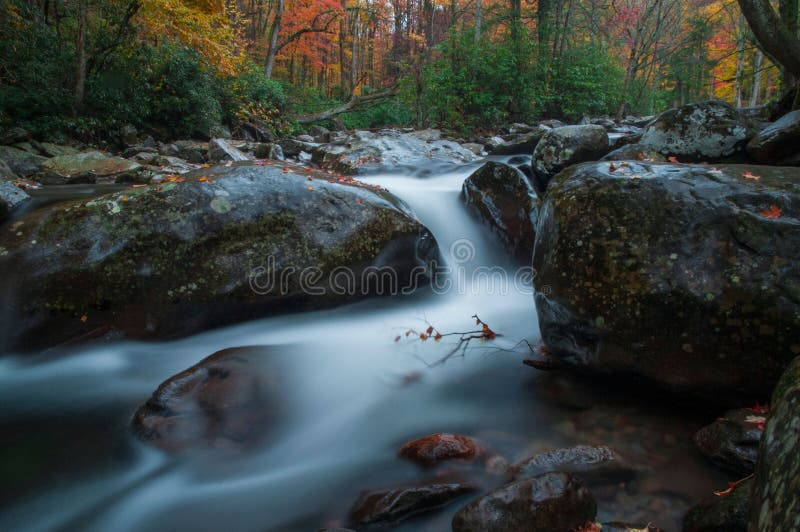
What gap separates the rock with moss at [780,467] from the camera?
122 cm

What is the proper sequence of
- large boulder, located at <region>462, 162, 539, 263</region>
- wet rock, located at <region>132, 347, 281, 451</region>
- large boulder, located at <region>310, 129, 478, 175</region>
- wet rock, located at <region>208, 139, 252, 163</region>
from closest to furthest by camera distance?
wet rock, located at <region>132, 347, 281, 451</region>
large boulder, located at <region>462, 162, 539, 263</region>
wet rock, located at <region>208, 139, 252, 163</region>
large boulder, located at <region>310, 129, 478, 175</region>

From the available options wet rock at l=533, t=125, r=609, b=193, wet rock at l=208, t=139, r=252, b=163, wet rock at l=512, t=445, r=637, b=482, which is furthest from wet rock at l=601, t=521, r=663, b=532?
wet rock at l=208, t=139, r=252, b=163

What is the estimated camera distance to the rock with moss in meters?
1.22

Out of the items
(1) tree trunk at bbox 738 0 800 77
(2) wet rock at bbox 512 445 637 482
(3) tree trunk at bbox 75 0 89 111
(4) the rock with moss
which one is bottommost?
(2) wet rock at bbox 512 445 637 482

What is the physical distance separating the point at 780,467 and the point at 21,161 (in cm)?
1004

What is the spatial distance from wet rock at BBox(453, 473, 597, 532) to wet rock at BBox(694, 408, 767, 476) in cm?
90

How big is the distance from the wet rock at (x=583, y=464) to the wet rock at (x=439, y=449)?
0.92 ft

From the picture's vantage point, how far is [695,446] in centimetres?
263

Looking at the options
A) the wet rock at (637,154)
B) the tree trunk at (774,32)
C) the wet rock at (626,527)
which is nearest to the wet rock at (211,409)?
the wet rock at (626,527)

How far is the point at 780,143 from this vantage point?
4457mm

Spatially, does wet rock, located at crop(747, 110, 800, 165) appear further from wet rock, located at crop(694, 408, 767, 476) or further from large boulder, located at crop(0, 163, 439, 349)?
large boulder, located at crop(0, 163, 439, 349)

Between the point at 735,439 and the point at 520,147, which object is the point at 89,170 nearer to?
the point at 520,147

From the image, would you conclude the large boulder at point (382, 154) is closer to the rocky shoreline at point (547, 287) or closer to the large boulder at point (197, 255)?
the rocky shoreline at point (547, 287)

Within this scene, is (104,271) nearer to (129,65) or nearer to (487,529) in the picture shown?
(487,529)
